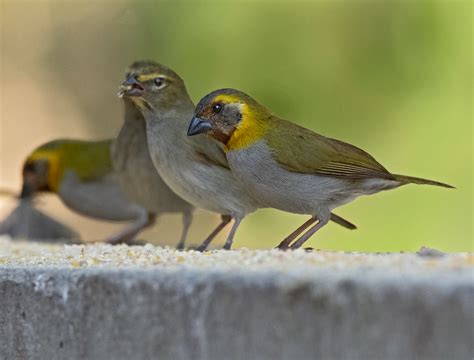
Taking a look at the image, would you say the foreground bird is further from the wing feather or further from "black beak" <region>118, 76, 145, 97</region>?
"black beak" <region>118, 76, 145, 97</region>

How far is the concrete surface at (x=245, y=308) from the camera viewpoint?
2.22 metres

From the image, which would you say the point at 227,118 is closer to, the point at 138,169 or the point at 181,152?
the point at 181,152

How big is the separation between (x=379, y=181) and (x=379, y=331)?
7.95 ft

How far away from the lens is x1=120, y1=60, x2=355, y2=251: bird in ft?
17.0

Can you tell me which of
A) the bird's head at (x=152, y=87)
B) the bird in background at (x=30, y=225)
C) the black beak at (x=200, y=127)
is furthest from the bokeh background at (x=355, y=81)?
the black beak at (x=200, y=127)

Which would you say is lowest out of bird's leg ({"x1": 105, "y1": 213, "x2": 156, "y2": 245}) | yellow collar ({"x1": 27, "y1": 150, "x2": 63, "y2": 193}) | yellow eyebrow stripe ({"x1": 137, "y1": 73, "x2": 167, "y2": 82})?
bird's leg ({"x1": 105, "y1": 213, "x2": 156, "y2": 245})

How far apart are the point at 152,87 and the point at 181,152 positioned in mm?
476

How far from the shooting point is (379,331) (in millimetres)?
2260

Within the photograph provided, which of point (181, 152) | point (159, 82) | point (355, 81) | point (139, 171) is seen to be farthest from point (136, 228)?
point (355, 81)

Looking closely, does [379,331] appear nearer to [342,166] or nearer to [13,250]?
[342,166]

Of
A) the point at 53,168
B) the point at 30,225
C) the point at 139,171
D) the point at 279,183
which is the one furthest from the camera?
the point at 30,225

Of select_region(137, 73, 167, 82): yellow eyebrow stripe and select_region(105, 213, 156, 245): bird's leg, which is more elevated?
select_region(137, 73, 167, 82): yellow eyebrow stripe

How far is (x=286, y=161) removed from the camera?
4461 millimetres

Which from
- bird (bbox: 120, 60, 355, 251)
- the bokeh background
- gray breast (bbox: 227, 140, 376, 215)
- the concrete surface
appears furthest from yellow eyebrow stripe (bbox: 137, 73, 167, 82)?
the bokeh background
